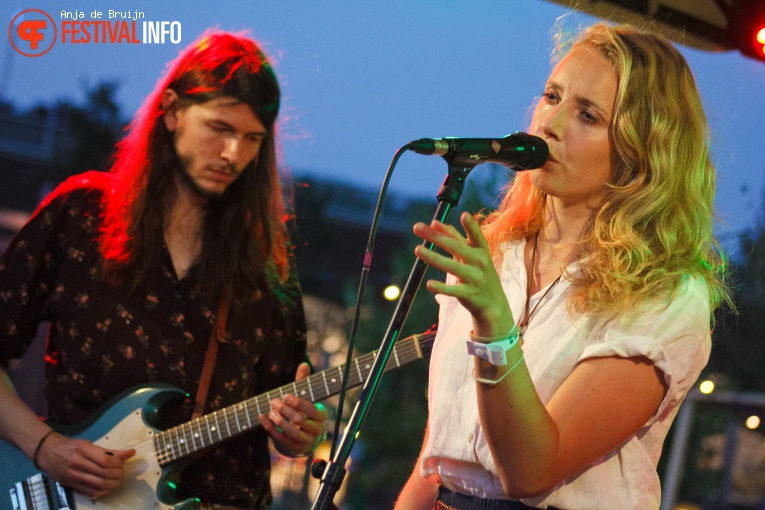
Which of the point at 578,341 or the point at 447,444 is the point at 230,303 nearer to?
the point at 447,444

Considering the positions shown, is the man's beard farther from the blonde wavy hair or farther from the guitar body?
the blonde wavy hair

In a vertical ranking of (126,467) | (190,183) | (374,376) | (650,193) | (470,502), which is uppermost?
(650,193)

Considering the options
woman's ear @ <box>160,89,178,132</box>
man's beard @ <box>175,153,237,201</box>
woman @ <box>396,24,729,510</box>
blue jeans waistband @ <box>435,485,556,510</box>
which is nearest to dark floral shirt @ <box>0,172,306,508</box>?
man's beard @ <box>175,153,237,201</box>

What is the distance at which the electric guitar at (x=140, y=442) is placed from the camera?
252cm

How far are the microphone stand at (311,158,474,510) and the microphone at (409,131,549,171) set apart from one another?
0.06 metres

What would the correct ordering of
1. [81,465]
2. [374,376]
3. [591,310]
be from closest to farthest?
1. [374,376]
2. [591,310]
3. [81,465]

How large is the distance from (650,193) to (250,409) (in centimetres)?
149

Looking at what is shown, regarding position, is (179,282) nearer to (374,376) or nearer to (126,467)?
(126,467)

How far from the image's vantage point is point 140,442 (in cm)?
257

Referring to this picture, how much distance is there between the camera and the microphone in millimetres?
1396

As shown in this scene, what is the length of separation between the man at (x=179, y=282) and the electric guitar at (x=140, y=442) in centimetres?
5

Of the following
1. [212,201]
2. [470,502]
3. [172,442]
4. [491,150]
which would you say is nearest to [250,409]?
[172,442]

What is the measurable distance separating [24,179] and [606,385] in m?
6.08

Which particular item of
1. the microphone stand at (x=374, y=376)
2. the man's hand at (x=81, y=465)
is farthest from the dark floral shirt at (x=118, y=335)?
the microphone stand at (x=374, y=376)
